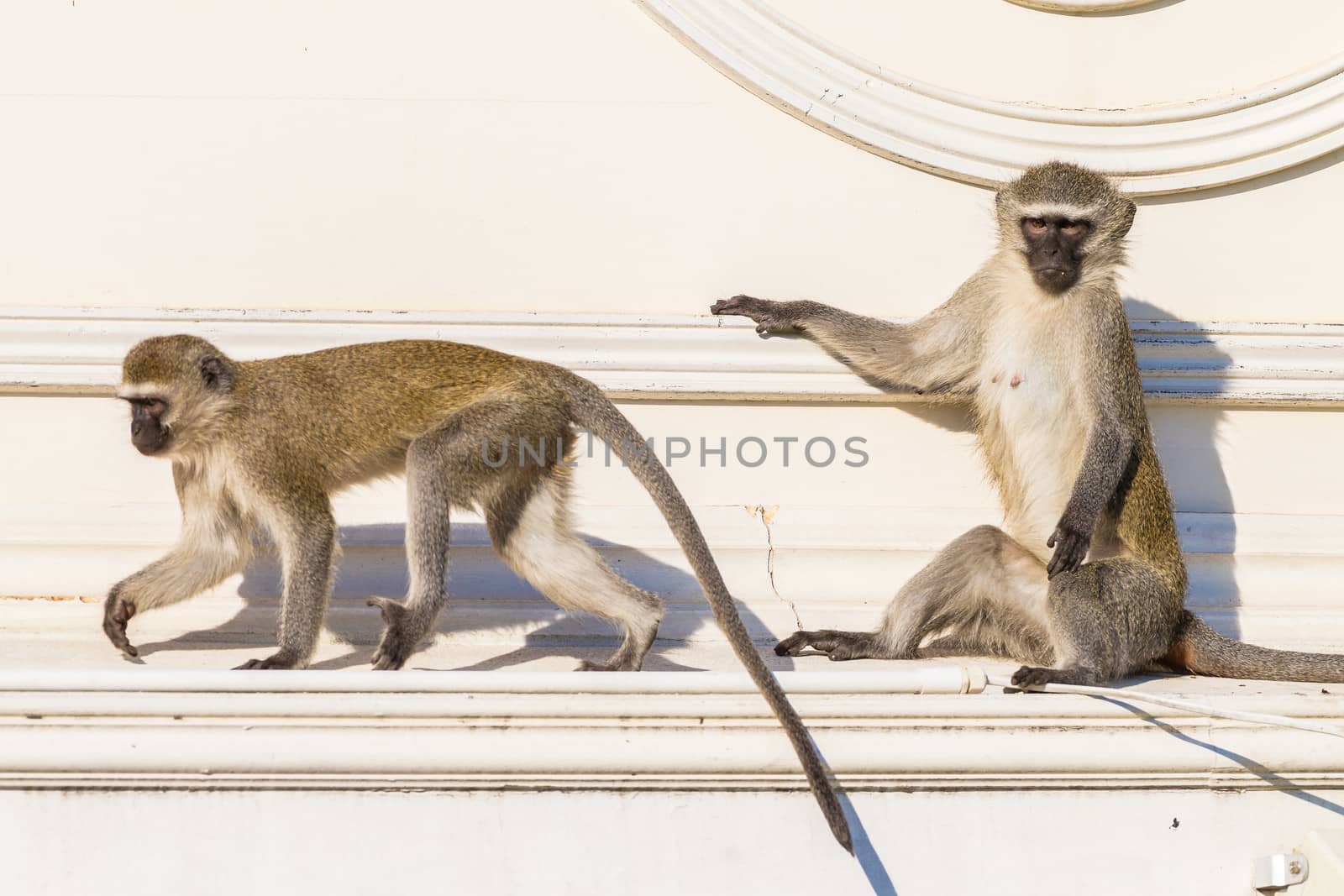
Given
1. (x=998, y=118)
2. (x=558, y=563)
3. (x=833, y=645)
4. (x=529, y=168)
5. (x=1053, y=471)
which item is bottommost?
(x=833, y=645)

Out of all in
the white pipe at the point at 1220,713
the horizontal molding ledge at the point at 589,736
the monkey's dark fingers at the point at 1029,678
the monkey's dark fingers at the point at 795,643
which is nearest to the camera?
the horizontal molding ledge at the point at 589,736

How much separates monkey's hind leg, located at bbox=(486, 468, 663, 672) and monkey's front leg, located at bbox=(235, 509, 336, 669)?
1.22ft

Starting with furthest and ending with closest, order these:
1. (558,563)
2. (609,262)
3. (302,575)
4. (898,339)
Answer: (609,262) → (898,339) → (558,563) → (302,575)

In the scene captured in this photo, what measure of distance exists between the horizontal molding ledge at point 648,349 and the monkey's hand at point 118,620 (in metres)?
0.65

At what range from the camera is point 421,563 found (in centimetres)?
288

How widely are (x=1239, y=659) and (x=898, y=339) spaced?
1.13 m

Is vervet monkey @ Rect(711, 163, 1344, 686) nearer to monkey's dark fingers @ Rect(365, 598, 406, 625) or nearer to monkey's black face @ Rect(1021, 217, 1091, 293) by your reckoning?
monkey's black face @ Rect(1021, 217, 1091, 293)

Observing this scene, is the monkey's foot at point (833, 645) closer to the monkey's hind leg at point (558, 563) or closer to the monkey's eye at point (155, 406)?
the monkey's hind leg at point (558, 563)

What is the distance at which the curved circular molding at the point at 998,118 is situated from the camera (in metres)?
3.66

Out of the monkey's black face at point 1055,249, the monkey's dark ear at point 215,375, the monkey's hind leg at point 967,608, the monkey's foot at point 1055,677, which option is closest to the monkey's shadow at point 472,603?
the monkey's hind leg at point 967,608

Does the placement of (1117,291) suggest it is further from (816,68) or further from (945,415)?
(816,68)

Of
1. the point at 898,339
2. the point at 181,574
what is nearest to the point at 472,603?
the point at 181,574

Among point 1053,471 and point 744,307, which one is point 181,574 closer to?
point 744,307

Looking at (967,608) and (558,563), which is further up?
(558,563)
